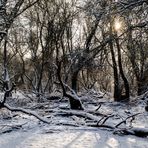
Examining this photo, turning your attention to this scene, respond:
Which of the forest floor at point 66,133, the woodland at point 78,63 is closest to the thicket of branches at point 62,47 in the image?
the woodland at point 78,63

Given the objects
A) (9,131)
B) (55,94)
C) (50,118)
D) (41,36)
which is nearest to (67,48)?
(41,36)

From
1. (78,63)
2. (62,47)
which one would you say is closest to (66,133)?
(78,63)

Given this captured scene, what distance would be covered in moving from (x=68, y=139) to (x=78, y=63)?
8136 mm

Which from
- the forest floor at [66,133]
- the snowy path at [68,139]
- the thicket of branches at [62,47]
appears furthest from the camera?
the thicket of branches at [62,47]

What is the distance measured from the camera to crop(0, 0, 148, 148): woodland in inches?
543

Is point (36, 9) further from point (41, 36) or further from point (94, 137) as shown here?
point (94, 137)

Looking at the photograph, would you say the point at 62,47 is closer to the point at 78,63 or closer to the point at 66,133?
the point at 78,63

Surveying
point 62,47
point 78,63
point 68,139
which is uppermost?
point 62,47

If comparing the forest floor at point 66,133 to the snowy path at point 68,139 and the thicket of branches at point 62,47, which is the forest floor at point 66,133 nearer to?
the snowy path at point 68,139

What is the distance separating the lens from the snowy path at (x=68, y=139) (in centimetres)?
1073

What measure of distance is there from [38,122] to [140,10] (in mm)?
5301

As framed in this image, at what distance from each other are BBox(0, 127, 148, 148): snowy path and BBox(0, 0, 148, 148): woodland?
27cm

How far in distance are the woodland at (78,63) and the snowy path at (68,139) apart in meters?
0.27

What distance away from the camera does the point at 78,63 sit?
19.2 meters
